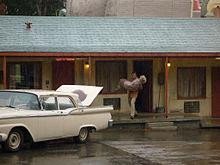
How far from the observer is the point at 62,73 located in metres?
20.0

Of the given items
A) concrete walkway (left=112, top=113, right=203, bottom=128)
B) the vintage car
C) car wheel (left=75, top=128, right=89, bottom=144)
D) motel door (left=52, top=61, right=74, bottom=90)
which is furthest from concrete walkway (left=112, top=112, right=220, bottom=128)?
car wheel (left=75, top=128, right=89, bottom=144)

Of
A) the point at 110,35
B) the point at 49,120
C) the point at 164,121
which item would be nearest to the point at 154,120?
the point at 164,121

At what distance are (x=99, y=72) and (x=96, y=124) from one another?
23.1 feet

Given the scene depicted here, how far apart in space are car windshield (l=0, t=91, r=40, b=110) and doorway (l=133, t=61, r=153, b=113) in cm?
963

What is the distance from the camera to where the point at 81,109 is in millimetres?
13023

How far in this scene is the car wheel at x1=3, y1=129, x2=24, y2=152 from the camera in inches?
433

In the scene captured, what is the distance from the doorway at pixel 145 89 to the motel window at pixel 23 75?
14.9ft

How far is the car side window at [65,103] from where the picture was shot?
12727 mm

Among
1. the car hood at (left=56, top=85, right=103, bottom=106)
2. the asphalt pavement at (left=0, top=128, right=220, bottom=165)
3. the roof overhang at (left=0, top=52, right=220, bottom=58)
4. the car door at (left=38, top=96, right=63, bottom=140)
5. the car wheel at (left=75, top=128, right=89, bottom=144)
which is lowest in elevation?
the asphalt pavement at (left=0, top=128, right=220, bottom=165)

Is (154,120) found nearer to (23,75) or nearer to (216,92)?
(216,92)

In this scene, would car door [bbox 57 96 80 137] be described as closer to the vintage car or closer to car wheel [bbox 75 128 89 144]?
the vintage car

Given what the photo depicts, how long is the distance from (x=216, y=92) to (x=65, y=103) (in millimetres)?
10231

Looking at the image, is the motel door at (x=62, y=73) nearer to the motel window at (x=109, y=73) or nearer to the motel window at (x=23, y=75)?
the motel window at (x=23, y=75)

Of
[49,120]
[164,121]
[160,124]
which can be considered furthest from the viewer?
[164,121]
